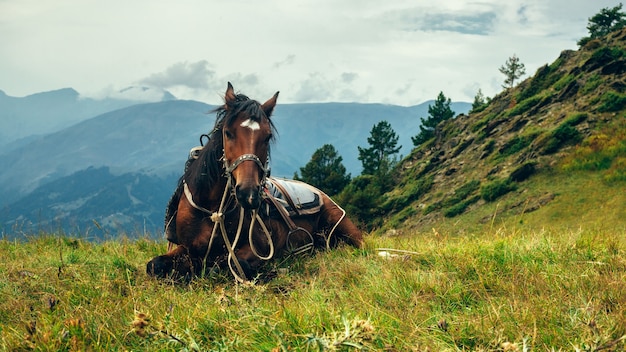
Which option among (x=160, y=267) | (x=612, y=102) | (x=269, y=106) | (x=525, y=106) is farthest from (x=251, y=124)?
(x=525, y=106)

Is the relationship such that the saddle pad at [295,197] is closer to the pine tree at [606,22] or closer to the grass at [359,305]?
the grass at [359,305]

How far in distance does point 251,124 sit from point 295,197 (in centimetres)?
Result: 233

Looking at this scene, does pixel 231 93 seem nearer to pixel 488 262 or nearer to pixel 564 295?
pixel 488 262

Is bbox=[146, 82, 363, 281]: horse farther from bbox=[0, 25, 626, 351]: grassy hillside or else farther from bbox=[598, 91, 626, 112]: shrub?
bbox=[598, 91, 626, 112]: shrub

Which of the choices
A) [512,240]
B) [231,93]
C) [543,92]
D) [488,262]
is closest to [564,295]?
[488,262]

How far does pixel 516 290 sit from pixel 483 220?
29.9 meters

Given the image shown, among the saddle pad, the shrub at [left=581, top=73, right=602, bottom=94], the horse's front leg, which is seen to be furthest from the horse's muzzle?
the shrub at [left=581, top=73, right=602, bottom=94]

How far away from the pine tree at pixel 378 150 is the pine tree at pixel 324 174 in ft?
47.6

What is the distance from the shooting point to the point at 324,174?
195 ft

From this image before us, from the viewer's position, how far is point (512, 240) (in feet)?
19.4

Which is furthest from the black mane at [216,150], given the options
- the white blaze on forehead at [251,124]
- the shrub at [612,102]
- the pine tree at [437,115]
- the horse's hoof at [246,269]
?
the pine tree at [437,115]

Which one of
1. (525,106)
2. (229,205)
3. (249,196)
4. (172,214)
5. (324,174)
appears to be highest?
(525,106)

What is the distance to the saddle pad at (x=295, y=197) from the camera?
709 centimetres

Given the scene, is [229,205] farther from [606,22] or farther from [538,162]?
[606,22]
